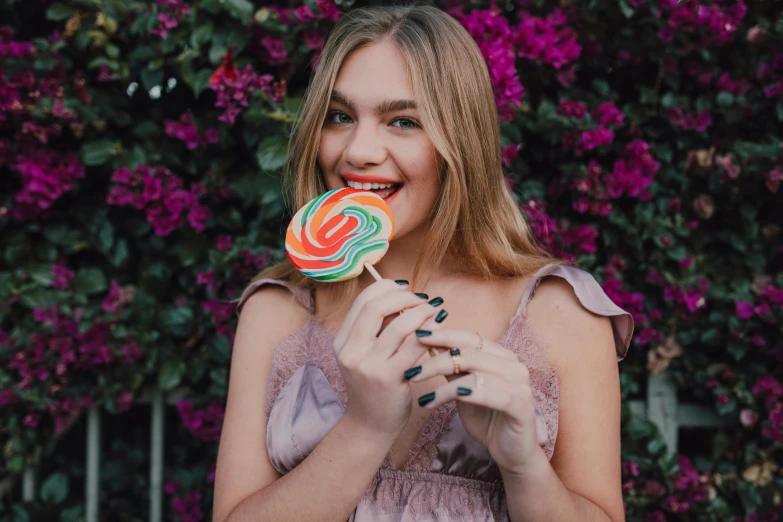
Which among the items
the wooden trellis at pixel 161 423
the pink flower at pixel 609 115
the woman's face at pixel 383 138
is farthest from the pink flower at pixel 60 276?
the pink flower at pixel 609 115

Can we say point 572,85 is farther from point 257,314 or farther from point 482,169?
point 257,314

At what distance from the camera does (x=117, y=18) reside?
2543 millimetres

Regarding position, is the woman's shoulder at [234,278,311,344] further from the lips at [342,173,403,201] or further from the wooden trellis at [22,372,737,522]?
the wooden trellis at [22,372,737,522]

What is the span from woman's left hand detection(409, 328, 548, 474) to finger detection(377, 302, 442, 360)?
33 mm

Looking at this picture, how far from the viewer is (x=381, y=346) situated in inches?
57.1

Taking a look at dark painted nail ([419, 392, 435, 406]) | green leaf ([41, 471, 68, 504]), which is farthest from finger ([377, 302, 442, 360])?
green leaf ([41, 471, 68, 504])

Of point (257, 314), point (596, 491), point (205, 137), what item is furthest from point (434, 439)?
point (205, 137)

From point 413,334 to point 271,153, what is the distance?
1.17 metres

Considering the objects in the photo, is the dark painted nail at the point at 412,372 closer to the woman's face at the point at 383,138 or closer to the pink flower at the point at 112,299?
the woman's face at the point at 383,138

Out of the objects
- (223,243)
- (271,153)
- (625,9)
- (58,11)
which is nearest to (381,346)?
(271,153)

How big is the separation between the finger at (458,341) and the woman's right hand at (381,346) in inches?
1.6

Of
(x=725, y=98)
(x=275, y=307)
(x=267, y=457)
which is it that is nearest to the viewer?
(x=267, y=457)

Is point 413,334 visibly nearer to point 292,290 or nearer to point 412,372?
point 412,372

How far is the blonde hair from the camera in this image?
1.82m
